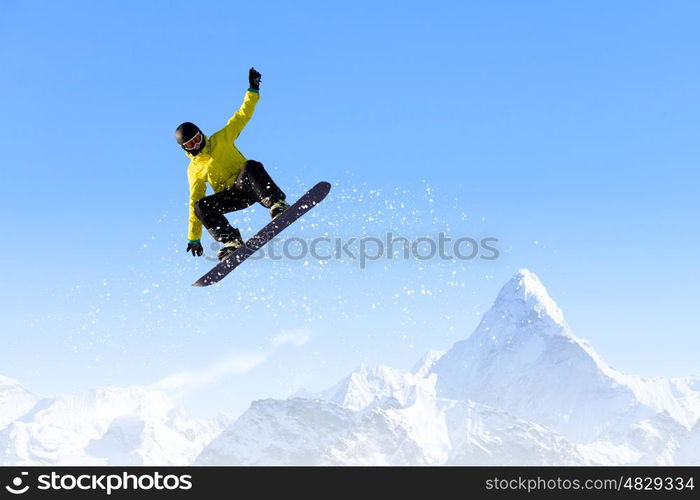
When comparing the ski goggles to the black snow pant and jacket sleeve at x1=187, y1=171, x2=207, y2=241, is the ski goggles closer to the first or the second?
jacket sleeve at x1=187, y1=171, x2=207, y2=241

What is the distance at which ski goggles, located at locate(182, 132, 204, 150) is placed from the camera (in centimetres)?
1170

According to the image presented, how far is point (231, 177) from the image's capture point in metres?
12.3

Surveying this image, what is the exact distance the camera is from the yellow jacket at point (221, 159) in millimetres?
12000

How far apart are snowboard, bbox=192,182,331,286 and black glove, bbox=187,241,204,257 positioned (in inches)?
20.6

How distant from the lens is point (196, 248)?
12.8 m

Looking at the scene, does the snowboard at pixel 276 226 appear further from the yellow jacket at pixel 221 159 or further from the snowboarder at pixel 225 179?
the yellow jacket at pixel 221 159

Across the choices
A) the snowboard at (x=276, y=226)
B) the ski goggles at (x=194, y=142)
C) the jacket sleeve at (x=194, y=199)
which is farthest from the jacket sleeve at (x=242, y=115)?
the snowboard at (x=276, y=226)

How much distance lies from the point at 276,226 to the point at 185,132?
2.00 metres

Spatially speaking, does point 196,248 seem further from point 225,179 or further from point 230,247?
point 225,179

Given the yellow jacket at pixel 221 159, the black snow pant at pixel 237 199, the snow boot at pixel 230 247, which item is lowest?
the snow boot at pixel 230 247
